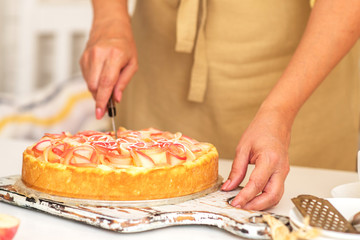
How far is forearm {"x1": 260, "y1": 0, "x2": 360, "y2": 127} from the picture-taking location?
3.64 feet

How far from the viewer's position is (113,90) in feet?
4.40

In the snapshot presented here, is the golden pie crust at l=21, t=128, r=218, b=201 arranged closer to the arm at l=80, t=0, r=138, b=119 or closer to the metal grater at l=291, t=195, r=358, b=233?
the metal grater at l=291, t=195, r=358, b=233

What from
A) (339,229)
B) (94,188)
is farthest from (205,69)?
(339,229)

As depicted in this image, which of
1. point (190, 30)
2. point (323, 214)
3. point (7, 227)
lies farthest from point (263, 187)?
point (190, 30)

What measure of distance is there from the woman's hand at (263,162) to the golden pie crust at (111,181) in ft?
0.31

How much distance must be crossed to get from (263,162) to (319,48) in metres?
0.31

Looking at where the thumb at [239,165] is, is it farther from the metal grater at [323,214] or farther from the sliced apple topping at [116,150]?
the metal grater at [323,214]

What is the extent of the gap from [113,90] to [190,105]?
0.41 m

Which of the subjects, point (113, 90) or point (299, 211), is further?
point (113, 90)

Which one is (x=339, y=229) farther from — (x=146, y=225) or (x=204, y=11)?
(x=204, y=11)

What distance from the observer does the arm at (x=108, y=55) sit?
1.31 metres

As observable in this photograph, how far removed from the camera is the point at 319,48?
112 cm

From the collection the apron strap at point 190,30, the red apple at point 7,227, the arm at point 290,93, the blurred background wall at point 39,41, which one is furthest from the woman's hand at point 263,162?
the blurred background wall at point 39,41

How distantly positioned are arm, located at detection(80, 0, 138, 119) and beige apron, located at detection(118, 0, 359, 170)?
0.62 feet
